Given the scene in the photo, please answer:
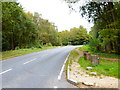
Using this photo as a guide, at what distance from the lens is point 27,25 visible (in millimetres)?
34500

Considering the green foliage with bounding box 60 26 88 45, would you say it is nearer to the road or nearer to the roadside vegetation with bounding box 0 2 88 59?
the roadside vegetation with bounding box 0 2 88 59

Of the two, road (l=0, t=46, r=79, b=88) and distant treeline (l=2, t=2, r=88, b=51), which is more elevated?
distant treeline (l=2, t=2, r=88, b=51)

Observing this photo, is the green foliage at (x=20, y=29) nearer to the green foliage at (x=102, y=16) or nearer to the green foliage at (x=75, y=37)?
the green foliage at (x=102, y=16)

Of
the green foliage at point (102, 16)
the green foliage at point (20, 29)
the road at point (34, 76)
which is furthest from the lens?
the green foliage at point (20, 29)

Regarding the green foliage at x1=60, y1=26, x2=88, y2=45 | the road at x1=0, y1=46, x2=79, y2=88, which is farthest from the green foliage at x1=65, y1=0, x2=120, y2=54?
the green foliage at x1=60, y1=26, x2=88, y2=45

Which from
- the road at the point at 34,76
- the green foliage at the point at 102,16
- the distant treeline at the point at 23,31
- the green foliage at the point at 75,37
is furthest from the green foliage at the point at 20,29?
the green foliage at the point at 75,37

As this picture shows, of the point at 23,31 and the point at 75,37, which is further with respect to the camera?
the point at 75,37

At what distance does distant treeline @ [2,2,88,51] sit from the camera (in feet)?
66.8

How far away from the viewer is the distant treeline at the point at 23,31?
20.4 metres

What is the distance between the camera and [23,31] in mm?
33469

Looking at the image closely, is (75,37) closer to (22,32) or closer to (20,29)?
(22,32)

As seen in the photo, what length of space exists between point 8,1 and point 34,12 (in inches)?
1355

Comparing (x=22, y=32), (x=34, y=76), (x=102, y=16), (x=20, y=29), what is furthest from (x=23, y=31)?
(x=34, y=76)

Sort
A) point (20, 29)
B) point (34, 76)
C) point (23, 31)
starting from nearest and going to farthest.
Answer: point (34, 76) → point (20, 29) → point (23, 31)
